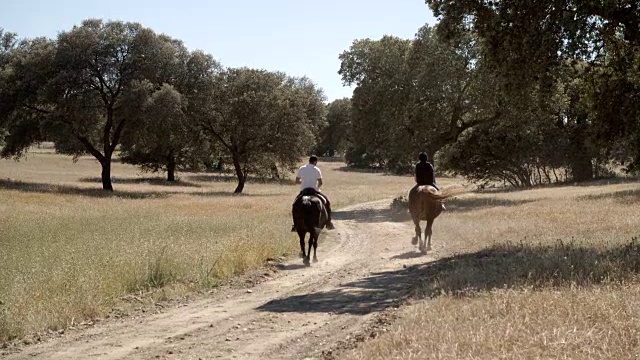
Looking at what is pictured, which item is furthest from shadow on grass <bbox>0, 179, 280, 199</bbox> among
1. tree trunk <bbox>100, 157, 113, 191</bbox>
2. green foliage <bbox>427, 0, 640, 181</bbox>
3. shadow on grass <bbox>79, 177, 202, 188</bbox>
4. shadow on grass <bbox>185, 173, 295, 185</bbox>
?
green foliage <bbox>427, 0, 640, 181</bbox>

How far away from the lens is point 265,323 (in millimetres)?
8539

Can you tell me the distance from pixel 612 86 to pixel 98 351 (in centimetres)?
1383

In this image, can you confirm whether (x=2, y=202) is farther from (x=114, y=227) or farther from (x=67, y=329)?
(x=67, y=329)

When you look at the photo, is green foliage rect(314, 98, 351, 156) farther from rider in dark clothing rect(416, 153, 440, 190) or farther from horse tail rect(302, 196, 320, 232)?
horse tail rect(302, 196, 320, 232)

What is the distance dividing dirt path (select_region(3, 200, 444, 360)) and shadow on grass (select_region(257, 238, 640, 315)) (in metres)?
0.04

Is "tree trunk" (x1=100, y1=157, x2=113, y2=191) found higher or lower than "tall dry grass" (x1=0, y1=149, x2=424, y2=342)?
higher

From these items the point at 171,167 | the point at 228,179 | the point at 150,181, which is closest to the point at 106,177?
the point at 150,181

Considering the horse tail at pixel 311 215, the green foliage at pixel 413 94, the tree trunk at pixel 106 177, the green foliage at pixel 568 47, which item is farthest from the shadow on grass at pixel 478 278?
the tree trunk at pixel 106 177

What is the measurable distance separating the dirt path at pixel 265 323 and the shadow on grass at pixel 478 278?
39 mm

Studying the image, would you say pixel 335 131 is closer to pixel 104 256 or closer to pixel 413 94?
pixel 413 94

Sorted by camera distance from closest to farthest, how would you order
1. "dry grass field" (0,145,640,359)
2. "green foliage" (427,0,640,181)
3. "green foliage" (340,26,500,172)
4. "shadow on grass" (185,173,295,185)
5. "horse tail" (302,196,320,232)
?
"dry grass field" (0,145,640,359), "green foliage" (427,0,640,181), "horse tail" (302,196,320,232), "green foliage" (340,26,500,172), "shadow on grass" (185,173,295,185)

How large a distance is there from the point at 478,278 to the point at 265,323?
3955mm

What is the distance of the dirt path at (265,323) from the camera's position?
23.6ft

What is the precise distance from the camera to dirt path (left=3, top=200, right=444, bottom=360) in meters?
7.20
